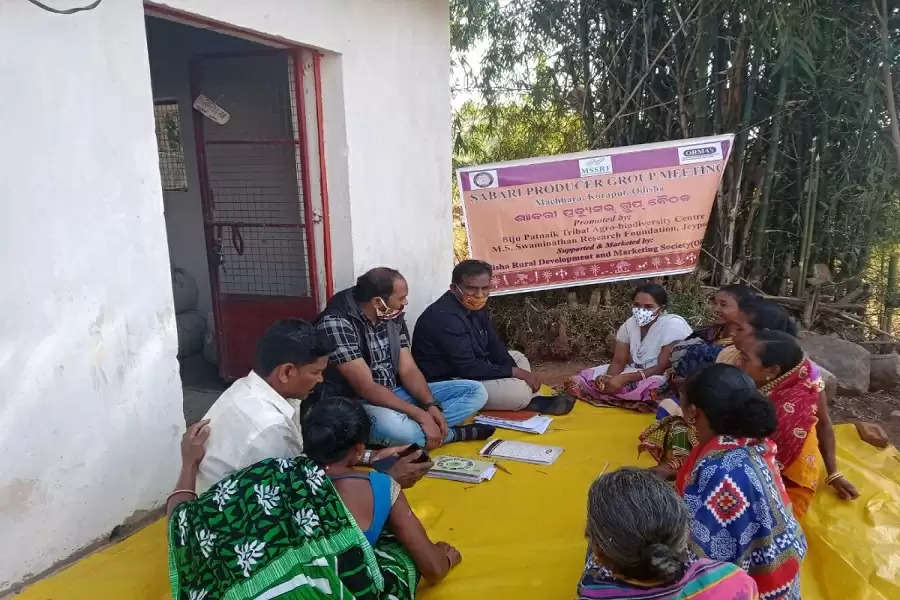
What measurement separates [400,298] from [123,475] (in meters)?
1.55

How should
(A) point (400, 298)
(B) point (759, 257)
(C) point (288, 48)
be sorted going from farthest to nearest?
(B) point (759, 257), (C) point (288, 48), (A) point (400, 298)

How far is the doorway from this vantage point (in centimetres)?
440

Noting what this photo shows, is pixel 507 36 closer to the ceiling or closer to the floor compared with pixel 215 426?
closer to the ceiling

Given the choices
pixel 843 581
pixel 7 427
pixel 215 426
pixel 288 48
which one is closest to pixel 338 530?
pixel 215 426

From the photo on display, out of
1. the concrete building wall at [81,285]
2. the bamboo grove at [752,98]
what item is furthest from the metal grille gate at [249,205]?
the bamboo grove at [752,98]

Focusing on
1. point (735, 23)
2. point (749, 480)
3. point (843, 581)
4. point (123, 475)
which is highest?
point (735, 23)

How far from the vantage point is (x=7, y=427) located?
234 centimetres

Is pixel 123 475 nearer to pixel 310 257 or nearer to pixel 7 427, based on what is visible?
pixel 7 427

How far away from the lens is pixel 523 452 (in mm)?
3516

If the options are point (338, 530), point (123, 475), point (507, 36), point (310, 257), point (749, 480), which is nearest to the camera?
point (338, 530)

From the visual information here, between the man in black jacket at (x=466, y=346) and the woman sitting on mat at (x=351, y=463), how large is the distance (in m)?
2.09

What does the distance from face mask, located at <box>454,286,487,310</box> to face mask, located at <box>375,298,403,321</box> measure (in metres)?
0.56

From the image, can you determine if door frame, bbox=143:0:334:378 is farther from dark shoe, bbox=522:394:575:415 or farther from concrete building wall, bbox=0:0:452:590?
dark shoe, bbox=522:394:575:415

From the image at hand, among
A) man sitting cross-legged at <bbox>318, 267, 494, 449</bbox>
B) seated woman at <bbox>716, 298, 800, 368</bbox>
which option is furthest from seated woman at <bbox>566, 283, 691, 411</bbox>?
man sitting cross-legged at <bbox>318, 267, 494, 449</bbox>
